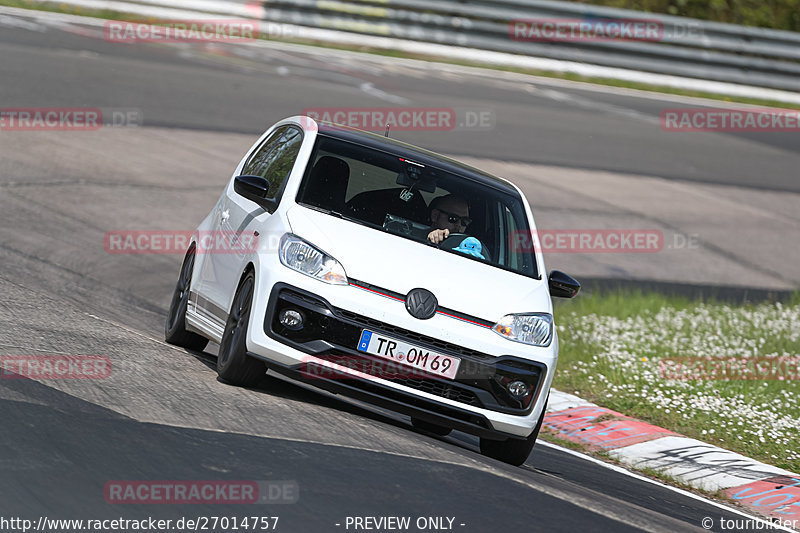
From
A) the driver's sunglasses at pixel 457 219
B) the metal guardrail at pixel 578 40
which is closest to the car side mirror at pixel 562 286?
the driver's sunglasses at pixel 457 219

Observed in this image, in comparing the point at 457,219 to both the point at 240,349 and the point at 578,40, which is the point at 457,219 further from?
the point at 578,40

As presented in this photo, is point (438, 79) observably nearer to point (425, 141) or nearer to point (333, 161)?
point (425, 141)

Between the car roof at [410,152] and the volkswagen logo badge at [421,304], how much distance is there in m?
1.49

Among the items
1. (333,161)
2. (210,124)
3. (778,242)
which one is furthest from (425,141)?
(333,161)

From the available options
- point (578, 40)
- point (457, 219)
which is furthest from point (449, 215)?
point (578, 40)

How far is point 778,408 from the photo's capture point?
950cm

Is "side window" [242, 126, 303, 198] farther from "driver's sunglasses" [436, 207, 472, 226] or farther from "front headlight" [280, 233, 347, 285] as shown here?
"driver's sunglasses" [436, 207, 472, 226]

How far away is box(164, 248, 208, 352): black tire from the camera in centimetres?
828

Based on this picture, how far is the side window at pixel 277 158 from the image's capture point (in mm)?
7457

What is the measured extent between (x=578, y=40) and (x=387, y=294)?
62.2 ft


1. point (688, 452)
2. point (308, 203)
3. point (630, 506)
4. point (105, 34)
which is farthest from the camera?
point (105, 34)

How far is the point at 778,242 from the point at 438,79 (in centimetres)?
739

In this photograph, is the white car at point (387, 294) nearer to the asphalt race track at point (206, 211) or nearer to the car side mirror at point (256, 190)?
the car side mirror at point (256, 190)

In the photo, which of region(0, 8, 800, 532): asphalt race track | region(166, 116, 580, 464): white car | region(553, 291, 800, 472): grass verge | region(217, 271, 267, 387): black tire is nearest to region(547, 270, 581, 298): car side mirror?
region(166, 116, 580, 464): white car
